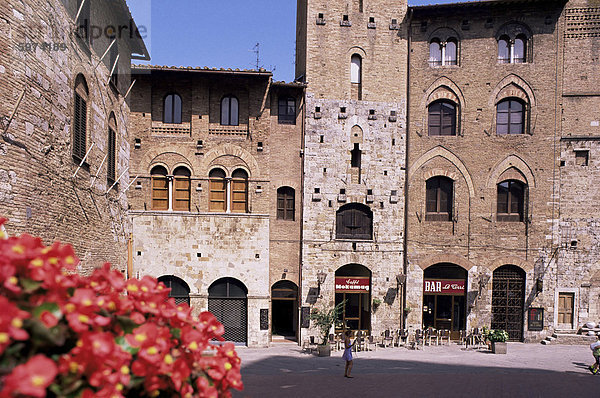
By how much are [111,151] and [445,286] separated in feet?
54.1

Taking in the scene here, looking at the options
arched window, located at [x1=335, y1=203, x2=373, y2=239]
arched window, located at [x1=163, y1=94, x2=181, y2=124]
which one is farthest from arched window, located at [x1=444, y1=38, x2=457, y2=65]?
arched window, located at [x1=163, y1=94, x2=181, y2=124]

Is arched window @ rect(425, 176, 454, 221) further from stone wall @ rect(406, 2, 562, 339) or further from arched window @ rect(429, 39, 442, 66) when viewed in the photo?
arched window @ rect(429, 39, 442, 66)

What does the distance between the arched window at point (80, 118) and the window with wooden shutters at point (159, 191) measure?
6218 mm

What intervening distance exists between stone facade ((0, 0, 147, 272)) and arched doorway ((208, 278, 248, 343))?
16.1 feet

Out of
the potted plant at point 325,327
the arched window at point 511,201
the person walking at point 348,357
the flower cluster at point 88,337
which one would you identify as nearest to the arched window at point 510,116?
the arched window at point 511,201

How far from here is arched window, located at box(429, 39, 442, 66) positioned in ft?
70.7

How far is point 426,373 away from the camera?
597 inches

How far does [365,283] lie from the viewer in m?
20.9

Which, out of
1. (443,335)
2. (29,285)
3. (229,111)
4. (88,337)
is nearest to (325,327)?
(443,335)

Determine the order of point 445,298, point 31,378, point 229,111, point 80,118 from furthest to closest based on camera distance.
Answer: point 445,298 < point 229,111 < point 80,118 < point 31,378

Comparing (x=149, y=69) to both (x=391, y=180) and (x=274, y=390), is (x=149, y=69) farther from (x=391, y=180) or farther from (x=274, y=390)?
(x=274, y=390)

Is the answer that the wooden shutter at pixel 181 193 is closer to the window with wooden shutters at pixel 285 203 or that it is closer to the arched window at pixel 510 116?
the window with wooden shutters at pixel 285 203

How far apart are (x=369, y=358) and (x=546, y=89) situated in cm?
1572

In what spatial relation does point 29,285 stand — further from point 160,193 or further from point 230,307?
point 160,193
